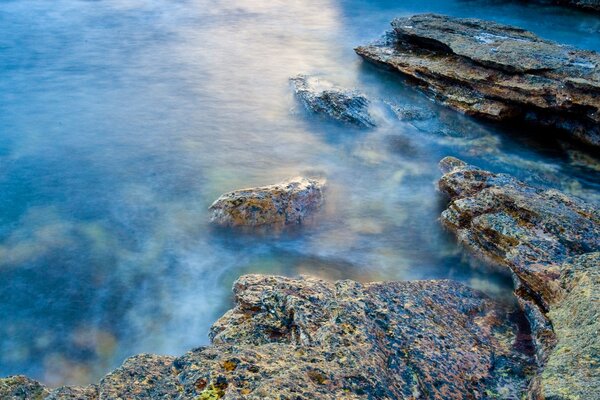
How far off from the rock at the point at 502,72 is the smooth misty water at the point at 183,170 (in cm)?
37

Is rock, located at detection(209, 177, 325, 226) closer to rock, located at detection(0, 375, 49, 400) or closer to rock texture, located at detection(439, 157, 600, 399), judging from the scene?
rock texture, located at detection(439, 157, 600, 399)

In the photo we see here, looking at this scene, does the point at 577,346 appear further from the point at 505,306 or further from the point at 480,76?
the point at 480,76

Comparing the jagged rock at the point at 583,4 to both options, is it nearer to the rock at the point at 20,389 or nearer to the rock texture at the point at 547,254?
the rock texture at the point at 547,254

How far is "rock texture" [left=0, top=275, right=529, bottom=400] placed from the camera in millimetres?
3068

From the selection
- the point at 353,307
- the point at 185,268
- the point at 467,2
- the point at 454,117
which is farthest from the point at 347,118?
the point at 467,2

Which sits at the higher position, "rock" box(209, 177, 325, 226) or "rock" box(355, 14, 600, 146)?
"rock" box(355, 14, 600, 146)

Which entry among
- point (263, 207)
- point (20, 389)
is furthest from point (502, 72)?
point (20, 389)

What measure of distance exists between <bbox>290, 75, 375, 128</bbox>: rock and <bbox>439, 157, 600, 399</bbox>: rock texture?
2.45 metres

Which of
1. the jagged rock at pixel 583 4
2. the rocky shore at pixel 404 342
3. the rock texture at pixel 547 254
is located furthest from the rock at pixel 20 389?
the jagged rock at pixel 583 4

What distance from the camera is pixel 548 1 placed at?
14.5 meters

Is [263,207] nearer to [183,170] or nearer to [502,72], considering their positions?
[183,170]

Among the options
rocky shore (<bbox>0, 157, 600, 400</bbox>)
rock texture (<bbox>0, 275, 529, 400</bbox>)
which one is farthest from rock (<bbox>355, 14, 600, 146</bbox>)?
rock texture (<bbox>0, 275, 529, 400</bbox>)

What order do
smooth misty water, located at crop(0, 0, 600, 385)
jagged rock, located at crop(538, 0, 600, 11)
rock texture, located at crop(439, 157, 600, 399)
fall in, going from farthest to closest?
jagged rock, located at crop(538, 0, 600, 11)
smooth misty water, located at crop(0, 0, 600, 385)
rock texture, located at crop(439, 157, 600, 399)

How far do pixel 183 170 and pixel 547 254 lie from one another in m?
5.50
